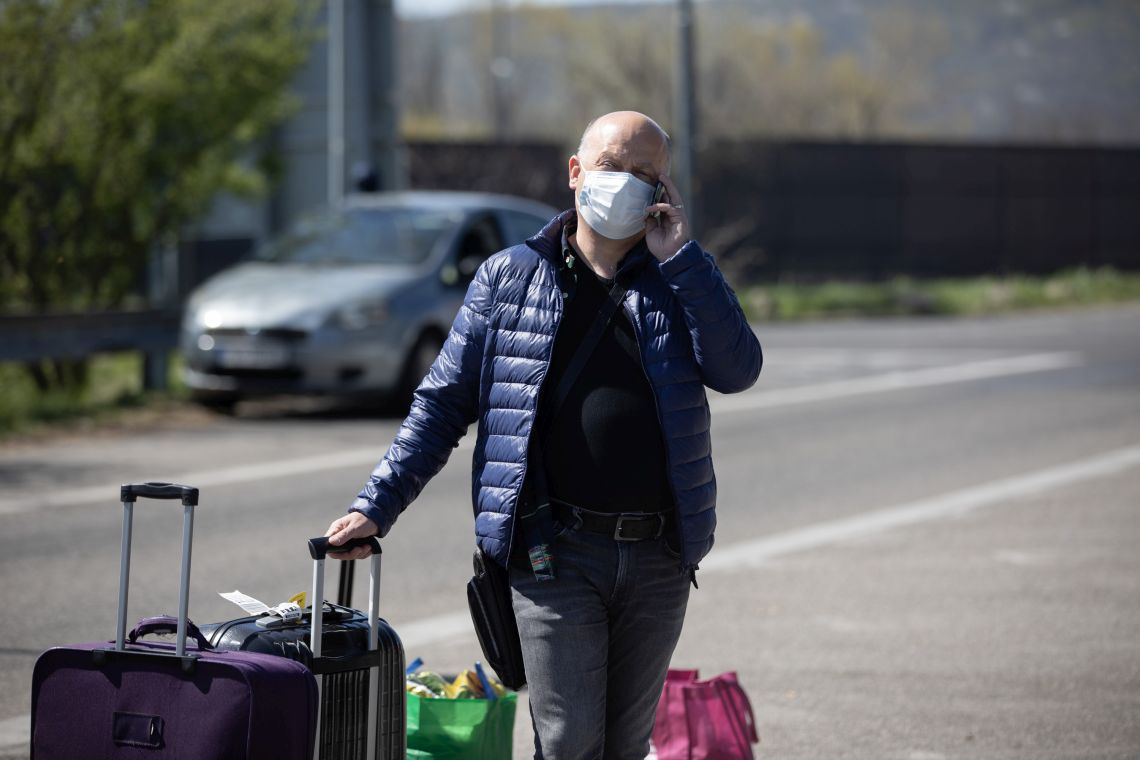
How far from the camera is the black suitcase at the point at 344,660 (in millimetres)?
3553

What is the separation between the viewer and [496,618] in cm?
375

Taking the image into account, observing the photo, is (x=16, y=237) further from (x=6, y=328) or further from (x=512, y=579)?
(x=512, y=579)

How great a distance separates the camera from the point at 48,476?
11141mm

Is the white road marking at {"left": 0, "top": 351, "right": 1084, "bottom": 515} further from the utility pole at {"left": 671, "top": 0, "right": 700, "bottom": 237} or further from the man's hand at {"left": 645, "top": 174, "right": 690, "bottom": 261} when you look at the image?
the man's hand at {"left": 645, "top": 174, "right": 690, "bottom": 261}

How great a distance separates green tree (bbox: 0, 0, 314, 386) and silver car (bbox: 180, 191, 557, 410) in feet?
5.02

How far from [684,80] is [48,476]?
50.1 feet

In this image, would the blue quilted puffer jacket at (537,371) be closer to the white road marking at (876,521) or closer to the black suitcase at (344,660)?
the black suitcase at (344,660)

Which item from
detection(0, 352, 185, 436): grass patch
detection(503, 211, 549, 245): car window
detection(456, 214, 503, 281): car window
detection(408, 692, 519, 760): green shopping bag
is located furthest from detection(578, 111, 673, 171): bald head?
detection(503, 211, 549, 245): car window

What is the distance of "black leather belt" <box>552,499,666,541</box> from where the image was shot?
362 cm

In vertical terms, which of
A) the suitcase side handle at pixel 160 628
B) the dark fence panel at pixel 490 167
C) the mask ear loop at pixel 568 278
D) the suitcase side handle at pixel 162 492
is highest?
the dark fence panel at pixel 490 167

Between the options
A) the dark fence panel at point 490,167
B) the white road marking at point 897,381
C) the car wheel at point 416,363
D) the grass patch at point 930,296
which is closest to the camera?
the car wheel at point 416,363

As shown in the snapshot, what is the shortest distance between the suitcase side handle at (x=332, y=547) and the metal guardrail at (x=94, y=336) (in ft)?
34.4

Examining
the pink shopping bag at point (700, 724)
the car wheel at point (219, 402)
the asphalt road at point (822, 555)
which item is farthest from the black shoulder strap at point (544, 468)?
the car wheel at point (219, 402)

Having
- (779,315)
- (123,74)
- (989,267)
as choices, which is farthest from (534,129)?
(123,74)
